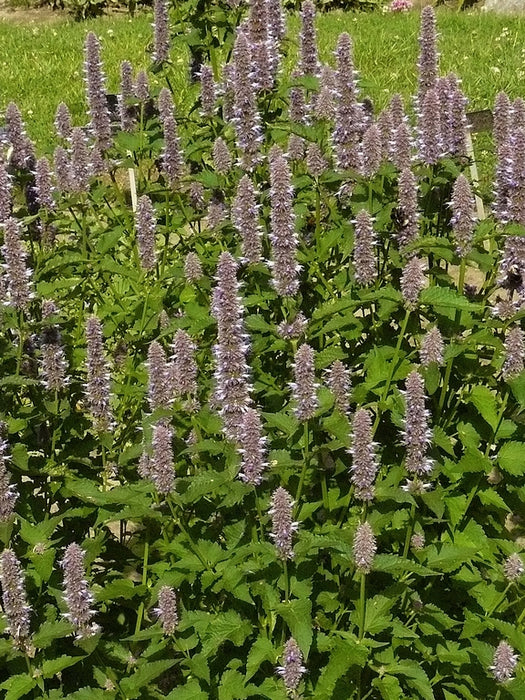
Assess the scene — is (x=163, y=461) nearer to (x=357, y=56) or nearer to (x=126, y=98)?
(x=126, y=98)

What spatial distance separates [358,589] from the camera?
3.30m

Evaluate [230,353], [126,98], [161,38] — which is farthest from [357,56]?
[230,353]

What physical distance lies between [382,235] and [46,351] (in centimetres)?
126

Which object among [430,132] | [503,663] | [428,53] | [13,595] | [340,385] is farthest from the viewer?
[428,53]

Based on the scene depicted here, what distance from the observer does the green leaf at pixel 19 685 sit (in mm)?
2959

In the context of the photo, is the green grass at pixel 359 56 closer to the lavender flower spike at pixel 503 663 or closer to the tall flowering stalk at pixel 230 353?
the tall flowering stalk at pixel 230 353

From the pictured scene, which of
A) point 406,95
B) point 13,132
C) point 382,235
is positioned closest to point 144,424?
point 382,235

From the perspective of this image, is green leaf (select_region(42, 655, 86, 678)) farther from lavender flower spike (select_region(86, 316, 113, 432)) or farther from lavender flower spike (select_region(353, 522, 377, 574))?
lavender flower spike (select_region(353, 522, 377, 574))

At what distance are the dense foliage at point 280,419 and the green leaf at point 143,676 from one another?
1 centimetres

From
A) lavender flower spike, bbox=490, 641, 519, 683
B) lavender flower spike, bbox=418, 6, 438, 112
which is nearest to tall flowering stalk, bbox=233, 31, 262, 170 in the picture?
lavender flower spike, bbox=418, 6, 438, 112

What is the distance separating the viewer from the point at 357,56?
36.7ft

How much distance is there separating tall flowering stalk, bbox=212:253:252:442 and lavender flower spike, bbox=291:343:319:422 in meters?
0.16

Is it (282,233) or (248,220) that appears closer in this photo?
Result: (282,233)

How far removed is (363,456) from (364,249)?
2.52ft
